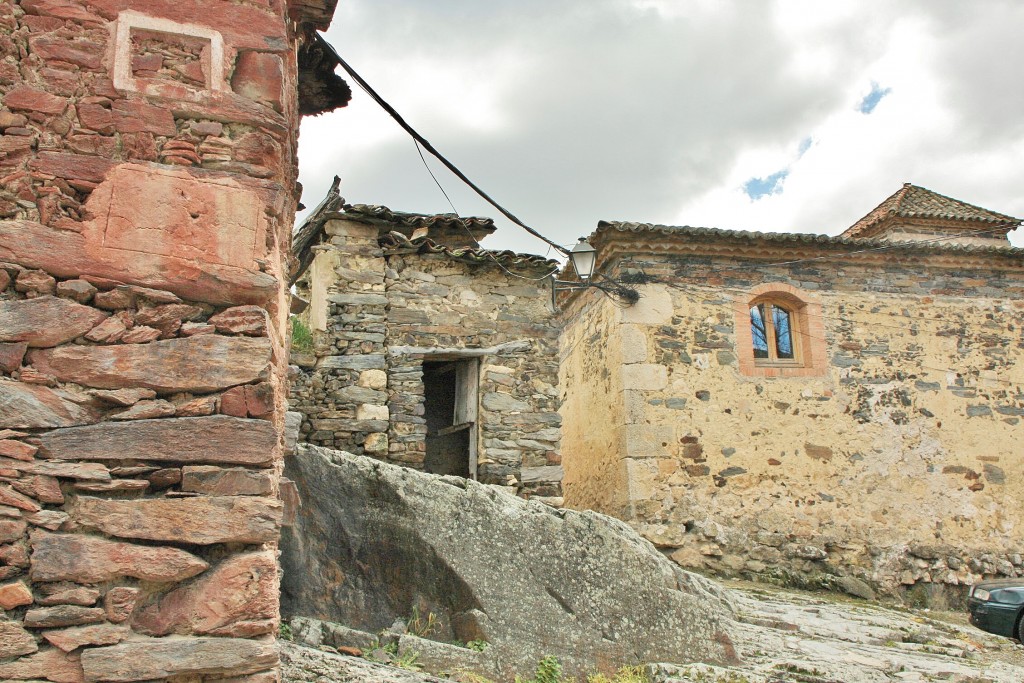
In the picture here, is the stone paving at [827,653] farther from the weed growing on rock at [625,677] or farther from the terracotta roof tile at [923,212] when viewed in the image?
the terracotta roof tile at [923,212]

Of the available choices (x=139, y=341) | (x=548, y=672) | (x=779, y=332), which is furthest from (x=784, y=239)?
(x=139, y=341)

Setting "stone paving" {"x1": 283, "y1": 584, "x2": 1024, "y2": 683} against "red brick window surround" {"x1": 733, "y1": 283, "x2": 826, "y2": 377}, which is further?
"red brick window surround" {"x1": 733, "y1": 283, "x2": 826, "y2": 377}

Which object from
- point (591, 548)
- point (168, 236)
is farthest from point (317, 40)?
point (591, 548)

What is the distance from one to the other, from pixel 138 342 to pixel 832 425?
9960 mm

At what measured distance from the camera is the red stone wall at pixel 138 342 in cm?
Result: 271

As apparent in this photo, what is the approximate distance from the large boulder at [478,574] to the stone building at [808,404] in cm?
436

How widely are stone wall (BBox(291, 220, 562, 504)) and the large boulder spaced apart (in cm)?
211

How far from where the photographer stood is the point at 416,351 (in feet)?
27.9

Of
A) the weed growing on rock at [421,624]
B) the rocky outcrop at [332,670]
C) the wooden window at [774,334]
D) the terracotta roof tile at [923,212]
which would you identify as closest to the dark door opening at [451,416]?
the weed growing on rock at [421,624]

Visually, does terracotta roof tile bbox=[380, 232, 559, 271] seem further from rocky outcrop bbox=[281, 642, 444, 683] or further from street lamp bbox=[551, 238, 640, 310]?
rocky outcrop bbox=[281, 642, 444, 683]

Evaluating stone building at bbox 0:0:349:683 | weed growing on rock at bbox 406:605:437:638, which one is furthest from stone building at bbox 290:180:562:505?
stone building at bbox 0:0:349:683

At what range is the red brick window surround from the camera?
11.2m

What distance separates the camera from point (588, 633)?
554 centimetres

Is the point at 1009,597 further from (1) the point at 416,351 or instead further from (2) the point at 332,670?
(2) the point at 332,670
